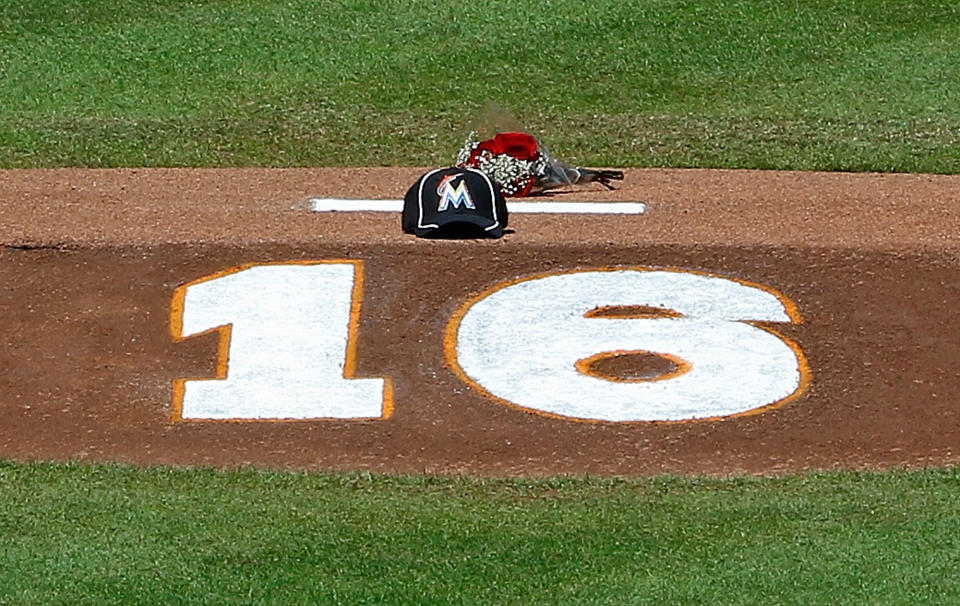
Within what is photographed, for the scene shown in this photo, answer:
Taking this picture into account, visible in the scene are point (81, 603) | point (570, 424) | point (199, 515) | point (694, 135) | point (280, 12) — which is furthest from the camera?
point (280, 12)

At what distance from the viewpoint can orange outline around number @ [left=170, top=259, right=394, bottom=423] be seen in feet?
31.6

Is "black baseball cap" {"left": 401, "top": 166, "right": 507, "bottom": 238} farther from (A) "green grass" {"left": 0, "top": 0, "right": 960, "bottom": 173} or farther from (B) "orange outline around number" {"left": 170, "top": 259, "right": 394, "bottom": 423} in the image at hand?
(A) "green grass" {"left": 0, "top": 0, "right": 960, "bottom": 173}

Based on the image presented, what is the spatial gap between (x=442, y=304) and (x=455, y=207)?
37.2 inches

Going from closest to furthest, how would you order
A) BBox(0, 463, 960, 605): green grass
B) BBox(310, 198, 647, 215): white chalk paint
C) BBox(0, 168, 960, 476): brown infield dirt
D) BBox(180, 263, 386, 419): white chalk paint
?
BBox(0, 463, 960, 605): green grass, BBox(0, 168, 960, 476): brown infield dirt, BBox(180, 263, 386, 419): white chalk paint, BBox(310, 198, 647, 215): white chalk paint

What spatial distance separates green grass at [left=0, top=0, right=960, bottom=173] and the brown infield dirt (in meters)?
0.76

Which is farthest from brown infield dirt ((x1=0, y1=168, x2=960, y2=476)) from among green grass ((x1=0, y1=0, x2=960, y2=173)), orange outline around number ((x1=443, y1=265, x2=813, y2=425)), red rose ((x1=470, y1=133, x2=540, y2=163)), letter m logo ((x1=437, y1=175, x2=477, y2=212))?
green grass ((x1=0, y1=0, x2=960, y2=173))

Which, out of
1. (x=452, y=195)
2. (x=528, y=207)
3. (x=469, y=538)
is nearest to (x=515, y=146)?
(x=528, y=207)

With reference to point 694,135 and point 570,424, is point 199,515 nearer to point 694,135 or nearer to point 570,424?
point 570,424

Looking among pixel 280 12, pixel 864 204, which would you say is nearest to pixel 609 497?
pixel 864 204

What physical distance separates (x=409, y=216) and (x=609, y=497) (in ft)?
12.1

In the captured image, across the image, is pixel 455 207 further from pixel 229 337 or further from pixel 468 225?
pixel 229 337

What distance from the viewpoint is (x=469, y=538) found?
25.2 ft

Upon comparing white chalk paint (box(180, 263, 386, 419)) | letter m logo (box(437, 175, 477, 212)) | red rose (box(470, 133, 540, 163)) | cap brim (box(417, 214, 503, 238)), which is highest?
red rose (box(470, 133, 540, 163))

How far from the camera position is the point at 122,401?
9742mm
